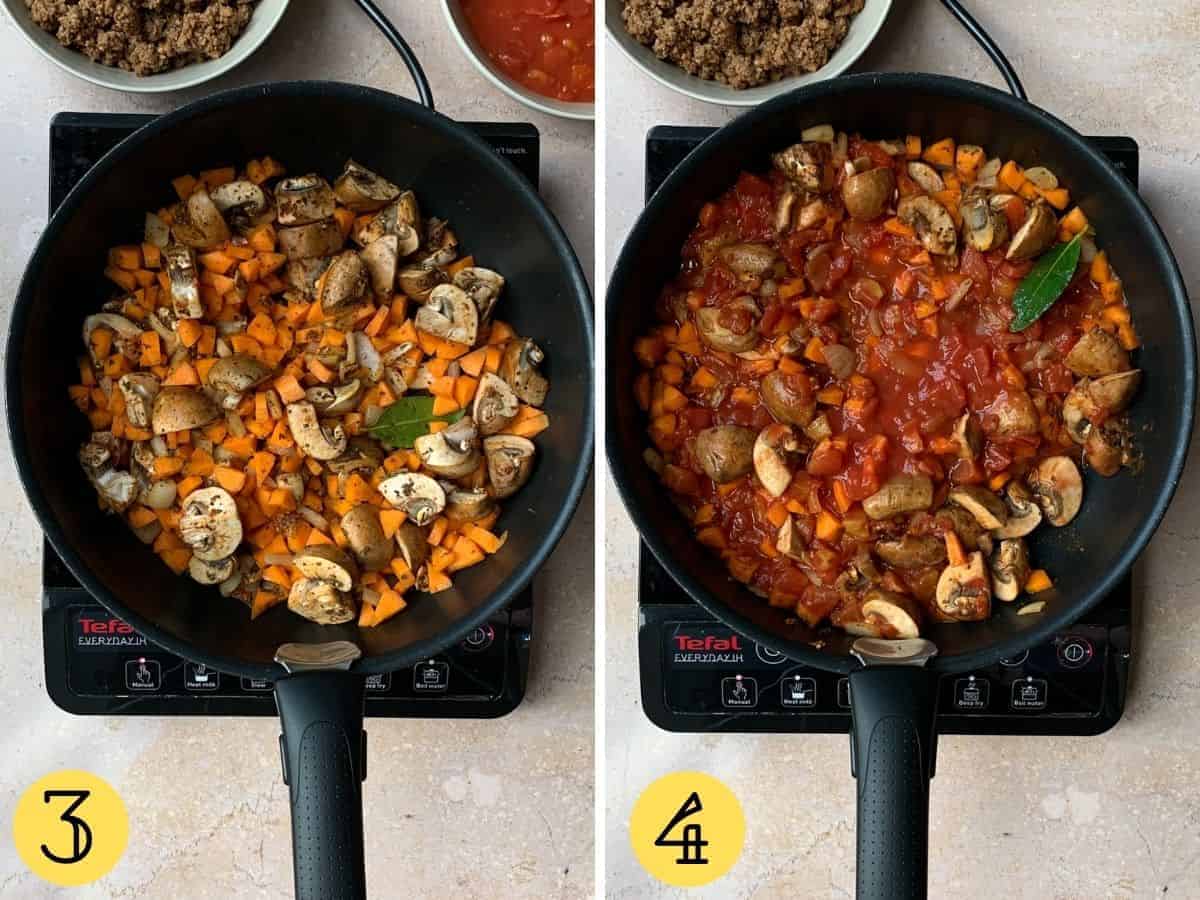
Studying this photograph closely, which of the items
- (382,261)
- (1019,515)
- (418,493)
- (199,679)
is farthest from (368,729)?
(1019,515)

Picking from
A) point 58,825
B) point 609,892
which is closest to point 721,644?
point 609,892

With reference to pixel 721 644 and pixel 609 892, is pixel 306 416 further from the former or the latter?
pixel 609 892

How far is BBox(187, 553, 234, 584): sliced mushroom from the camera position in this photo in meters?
1.21

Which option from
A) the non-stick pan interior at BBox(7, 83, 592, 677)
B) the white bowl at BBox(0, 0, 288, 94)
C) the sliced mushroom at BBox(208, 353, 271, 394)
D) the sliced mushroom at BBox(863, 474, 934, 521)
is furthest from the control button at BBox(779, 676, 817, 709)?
the white bowl at BBox(0, 0, 288, 94)

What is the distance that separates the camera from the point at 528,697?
1.33 meters

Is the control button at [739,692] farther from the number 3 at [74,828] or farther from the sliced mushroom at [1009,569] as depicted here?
the number 3 at [74,828]

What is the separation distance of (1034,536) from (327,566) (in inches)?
27.8

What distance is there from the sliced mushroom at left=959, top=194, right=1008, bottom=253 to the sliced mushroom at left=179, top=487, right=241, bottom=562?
30.3 inches

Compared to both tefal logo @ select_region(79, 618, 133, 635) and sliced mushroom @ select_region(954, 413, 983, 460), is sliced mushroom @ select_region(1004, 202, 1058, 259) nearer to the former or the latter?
sliced mushroom @ select_region(954, 413, 983, 460)

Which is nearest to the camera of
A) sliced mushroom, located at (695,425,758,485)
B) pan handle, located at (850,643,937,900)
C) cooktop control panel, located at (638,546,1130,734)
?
pan handle, located at (850,643,937,900)

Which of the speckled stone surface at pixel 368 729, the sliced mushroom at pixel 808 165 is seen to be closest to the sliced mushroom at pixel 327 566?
the speckled stone surface at pixel 368 729

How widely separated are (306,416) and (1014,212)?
72 centimetres

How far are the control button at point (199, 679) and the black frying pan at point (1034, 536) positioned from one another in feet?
1.66

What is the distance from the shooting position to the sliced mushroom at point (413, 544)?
1.21 metres
